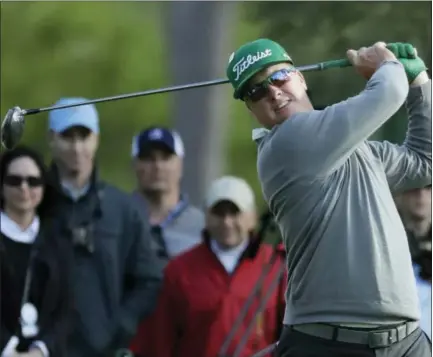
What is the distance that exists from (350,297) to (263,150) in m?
0.60

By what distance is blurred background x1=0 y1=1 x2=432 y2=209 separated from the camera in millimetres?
9789

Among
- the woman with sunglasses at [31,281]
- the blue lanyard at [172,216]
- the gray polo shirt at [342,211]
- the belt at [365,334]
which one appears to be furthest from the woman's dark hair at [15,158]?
the belt at [365,334]

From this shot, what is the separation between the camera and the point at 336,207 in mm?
4965

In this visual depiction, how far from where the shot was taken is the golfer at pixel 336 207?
4.90 m

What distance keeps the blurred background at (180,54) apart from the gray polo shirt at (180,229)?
1.17 metres

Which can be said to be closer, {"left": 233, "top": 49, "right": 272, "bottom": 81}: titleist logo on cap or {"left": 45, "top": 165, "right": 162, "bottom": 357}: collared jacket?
{"left": 233, "top": 49, "right": 272, "bottom": 81}: titleist logo on cap

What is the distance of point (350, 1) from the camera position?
9750mm

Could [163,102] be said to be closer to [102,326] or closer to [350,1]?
[350,1]

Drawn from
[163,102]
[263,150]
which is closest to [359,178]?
[263,150]

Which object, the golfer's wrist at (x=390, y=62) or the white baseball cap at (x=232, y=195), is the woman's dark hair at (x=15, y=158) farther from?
the golfer's wrist at (x=390, y=62)

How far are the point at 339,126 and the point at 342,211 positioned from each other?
30cm

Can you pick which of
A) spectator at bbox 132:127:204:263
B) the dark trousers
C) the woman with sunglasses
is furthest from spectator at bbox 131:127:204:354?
the dark trousers

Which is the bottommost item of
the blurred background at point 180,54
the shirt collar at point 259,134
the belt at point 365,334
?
the belt at point 365,334

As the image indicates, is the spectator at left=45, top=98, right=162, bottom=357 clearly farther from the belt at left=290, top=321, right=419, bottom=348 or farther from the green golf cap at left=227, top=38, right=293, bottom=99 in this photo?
the belt at left=290, top=321, right=419, bottom=348
